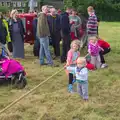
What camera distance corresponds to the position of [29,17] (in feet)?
44.0

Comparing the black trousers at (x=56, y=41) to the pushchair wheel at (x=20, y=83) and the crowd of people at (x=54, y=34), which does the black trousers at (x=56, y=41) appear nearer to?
the crowd of people at (x=54, y=34)

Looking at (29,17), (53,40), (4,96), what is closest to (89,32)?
(53,40)

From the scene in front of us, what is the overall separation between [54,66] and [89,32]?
2490 millimetres

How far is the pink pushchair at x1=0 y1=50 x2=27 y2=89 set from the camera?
8492 mm

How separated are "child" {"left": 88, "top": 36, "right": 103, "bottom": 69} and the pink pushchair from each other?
296cm

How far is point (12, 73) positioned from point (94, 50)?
323 cm

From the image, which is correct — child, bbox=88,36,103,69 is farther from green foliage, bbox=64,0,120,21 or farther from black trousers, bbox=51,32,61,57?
green foliage, bbox=64,0,120,21

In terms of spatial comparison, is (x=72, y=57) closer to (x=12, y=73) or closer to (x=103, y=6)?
(x=12, y=73)

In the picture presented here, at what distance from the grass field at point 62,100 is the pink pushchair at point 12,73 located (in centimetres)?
18

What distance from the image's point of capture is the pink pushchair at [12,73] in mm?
8492

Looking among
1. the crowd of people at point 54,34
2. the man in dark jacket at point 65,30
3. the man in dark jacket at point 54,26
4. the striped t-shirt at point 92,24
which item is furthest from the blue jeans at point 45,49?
the striped t-shirt at point 92,24

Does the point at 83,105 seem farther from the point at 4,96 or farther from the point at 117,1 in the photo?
the point at 117,1

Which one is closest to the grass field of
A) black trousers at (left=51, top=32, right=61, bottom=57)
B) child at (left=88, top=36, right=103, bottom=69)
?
child at (left=88, top=36, right=103, bottom=69)

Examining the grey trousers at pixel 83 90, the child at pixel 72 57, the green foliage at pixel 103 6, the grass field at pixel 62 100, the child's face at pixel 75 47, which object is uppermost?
the child's face at pixel 75 47
